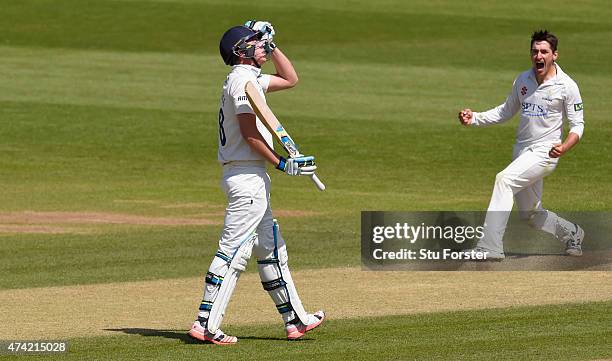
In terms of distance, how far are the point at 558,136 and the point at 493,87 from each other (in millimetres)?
19989

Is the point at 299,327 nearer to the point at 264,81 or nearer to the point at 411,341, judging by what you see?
the point at 411,341

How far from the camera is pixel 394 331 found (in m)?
11.7

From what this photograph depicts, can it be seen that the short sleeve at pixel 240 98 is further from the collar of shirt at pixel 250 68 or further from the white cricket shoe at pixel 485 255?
the white cricket shoe at pixel 485 255

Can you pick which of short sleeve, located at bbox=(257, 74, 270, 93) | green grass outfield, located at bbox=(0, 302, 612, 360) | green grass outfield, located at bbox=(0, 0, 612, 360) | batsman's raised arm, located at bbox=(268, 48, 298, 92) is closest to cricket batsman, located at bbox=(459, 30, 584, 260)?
green grass outfield, located at bbox=(0, 0, 612, 360)

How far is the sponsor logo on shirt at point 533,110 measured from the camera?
1520 centimetres

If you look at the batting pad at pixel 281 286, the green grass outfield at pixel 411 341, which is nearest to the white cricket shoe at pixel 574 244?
the green grass outfield at pixel 411 341

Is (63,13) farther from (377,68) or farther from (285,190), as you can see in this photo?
(285,190)

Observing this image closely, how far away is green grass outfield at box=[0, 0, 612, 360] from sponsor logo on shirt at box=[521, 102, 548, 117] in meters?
2.52

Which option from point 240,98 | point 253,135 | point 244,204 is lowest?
point 244,204

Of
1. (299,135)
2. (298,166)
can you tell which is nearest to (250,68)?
(298,166)

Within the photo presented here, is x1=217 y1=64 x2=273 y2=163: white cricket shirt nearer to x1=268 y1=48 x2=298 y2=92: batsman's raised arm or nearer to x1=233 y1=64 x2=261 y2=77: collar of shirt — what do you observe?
x1=233 y1=64 x2=261 y2=77: collar of shirt

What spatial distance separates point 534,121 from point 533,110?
0.37 feet

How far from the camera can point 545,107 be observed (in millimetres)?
15188

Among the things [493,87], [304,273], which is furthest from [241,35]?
[493,87]
